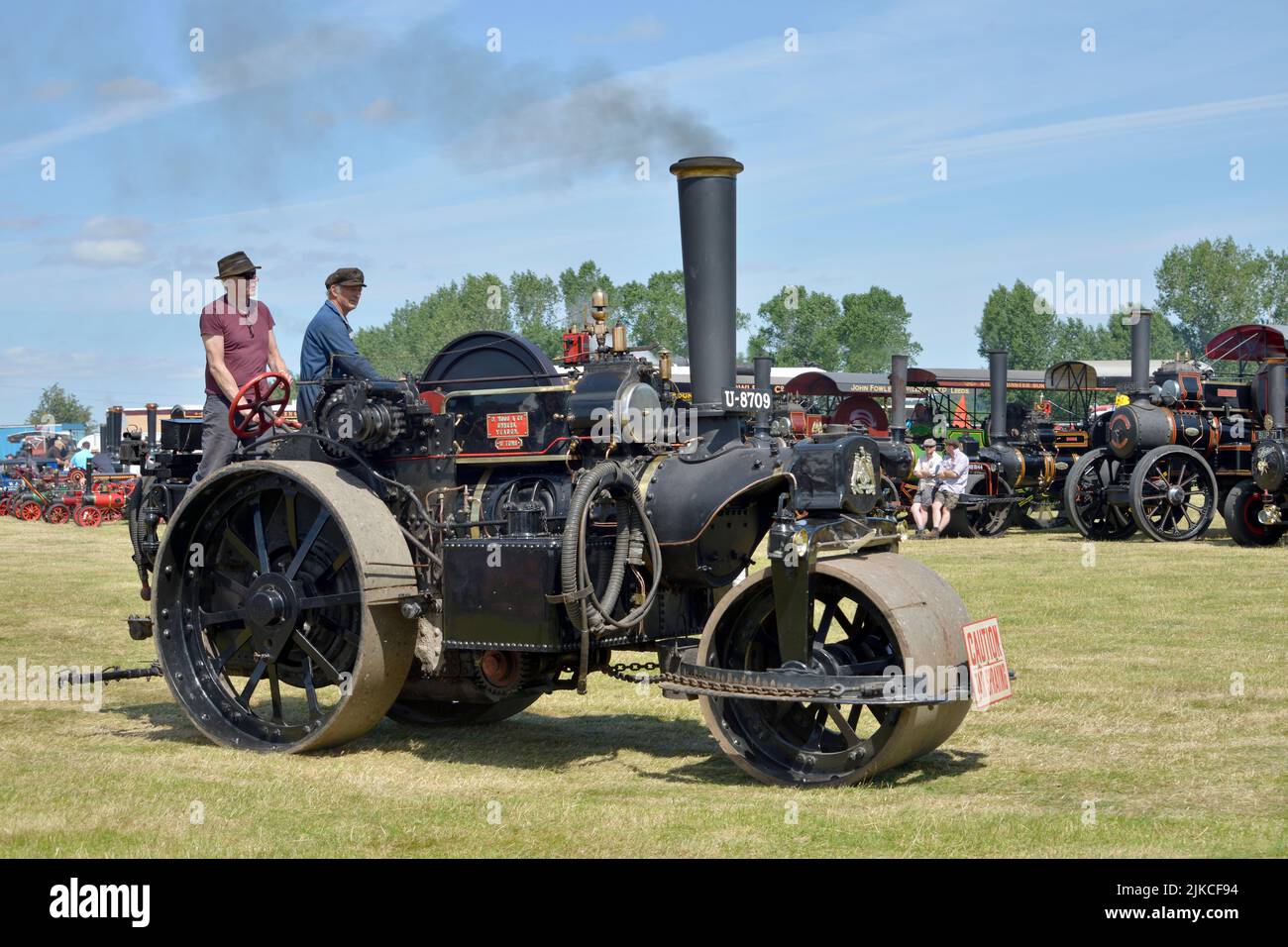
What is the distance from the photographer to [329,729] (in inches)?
242

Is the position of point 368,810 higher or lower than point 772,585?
lower

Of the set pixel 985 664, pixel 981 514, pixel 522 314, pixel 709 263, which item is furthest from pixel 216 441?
pixel 522 314

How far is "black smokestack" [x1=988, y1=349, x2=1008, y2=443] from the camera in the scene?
21.5m

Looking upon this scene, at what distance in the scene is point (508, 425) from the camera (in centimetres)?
643

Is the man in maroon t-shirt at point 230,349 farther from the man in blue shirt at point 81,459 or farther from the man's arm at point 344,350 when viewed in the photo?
the man in blue shirt at point 81,459

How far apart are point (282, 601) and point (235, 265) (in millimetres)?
1861

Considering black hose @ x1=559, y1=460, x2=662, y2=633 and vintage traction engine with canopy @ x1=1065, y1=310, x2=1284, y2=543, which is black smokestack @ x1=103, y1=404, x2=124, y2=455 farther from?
black hose @ x1=559, y1=460, x2=662, y2=633

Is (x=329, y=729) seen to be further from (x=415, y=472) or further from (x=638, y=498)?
(x=638, y=498)

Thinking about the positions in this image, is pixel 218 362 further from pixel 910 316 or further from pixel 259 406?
pixel 910 316

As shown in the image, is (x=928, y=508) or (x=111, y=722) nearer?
(x=111, y=722)

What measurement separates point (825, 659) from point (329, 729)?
210 centimetres

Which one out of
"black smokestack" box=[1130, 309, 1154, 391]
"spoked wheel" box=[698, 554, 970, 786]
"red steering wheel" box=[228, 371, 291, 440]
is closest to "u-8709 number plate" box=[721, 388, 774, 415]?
"spoked wheel" box=[698, 554, 970, 786]

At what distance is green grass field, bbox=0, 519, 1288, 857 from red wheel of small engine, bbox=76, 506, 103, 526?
17.7 metres

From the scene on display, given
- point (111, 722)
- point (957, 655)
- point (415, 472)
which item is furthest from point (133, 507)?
point (957, 655)
